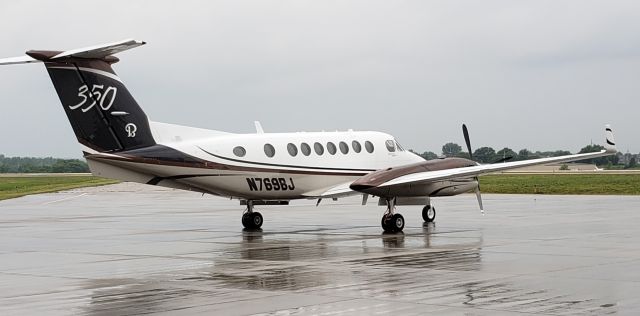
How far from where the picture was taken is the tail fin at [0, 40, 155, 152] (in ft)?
79.2

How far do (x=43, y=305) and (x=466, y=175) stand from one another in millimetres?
15624

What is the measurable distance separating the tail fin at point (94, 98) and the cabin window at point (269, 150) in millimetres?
3299

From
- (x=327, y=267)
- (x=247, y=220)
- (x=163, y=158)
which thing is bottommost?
→ (x=327, y=267)

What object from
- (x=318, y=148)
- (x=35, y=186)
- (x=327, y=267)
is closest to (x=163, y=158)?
(x=318, y=148)

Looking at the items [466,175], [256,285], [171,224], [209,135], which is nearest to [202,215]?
[171,224]

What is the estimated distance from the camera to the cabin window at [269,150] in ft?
87.1

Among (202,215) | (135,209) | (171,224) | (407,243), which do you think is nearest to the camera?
(407,243)

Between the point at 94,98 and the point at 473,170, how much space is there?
412 inches

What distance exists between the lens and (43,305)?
41.4 ft

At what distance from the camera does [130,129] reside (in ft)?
81.5

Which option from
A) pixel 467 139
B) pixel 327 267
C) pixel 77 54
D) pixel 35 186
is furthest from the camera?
pixel 35 186

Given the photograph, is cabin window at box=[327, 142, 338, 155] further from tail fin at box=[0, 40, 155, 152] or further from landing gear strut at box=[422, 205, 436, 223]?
tail fin at box=[0, 40, 155, 152]

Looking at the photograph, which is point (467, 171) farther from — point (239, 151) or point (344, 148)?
point (239, 151)

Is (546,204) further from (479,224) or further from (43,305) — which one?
(43,305)
